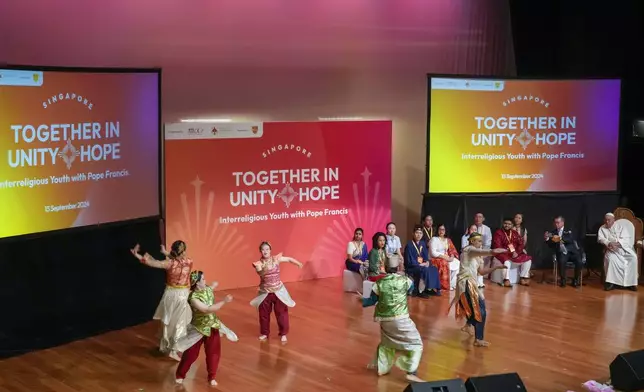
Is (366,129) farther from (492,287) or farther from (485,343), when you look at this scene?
(485,343)

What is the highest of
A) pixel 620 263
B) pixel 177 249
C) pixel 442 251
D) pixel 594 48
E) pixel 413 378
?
pixel 594 48

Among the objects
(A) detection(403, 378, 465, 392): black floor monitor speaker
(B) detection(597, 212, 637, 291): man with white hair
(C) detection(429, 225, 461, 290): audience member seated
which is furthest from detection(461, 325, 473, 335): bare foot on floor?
(A) detection(403, 378, 465, 392): black floor monitor speaker

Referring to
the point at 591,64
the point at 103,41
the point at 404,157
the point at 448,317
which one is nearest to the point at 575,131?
the point at 591,64

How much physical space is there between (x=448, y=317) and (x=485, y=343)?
1.05 meters

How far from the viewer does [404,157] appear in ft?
41.3

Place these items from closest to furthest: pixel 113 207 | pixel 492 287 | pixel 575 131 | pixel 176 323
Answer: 1. pixel 176 323
2. pixel 113 207
3. pixel 492 287
4. pixel 575 131

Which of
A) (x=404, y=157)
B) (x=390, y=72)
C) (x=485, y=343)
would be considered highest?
(x=390, y=72)

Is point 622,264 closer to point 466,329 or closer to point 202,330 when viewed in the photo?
point 466,329

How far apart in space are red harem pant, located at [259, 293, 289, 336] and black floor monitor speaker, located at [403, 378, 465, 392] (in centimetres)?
277

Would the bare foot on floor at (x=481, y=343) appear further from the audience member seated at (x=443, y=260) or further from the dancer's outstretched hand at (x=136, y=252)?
the dancer's outstretched hand at (x=136, y=252)

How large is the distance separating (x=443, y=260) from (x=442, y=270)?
0.39 ft

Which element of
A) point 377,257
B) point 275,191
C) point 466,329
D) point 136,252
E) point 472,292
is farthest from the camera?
point 275,191

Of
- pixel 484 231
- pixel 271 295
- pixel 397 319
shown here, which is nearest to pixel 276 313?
pixel 271 295

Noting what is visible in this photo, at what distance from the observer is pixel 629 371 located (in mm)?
7555
